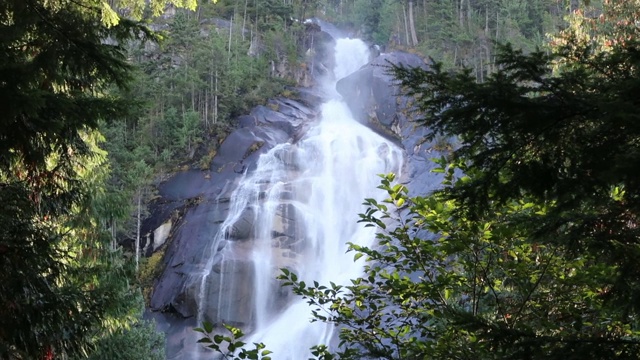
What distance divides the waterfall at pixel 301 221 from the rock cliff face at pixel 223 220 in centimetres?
10

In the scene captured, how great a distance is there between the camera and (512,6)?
127 feet

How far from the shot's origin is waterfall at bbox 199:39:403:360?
70.6 feet

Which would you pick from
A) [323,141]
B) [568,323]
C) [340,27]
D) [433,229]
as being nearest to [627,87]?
[433,229]

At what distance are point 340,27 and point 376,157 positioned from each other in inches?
1300

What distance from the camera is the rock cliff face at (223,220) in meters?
22.2

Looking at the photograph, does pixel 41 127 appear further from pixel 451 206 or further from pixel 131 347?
pixel 131 347

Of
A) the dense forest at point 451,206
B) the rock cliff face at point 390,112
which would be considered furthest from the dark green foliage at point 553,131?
the rock cliff face at point 390,112

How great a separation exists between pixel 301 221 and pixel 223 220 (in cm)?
371

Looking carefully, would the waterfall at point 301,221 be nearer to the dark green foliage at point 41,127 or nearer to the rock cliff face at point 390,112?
the rock cliff face at point 390,112

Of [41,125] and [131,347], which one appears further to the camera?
[131,347]

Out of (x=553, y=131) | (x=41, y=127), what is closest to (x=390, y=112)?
(x=41, y=127)

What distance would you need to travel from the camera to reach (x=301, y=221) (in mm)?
25078

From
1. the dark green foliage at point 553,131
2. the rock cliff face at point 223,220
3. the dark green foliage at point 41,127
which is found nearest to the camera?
the dark green foliage at point 553,131

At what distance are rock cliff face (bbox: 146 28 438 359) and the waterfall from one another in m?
0.10
